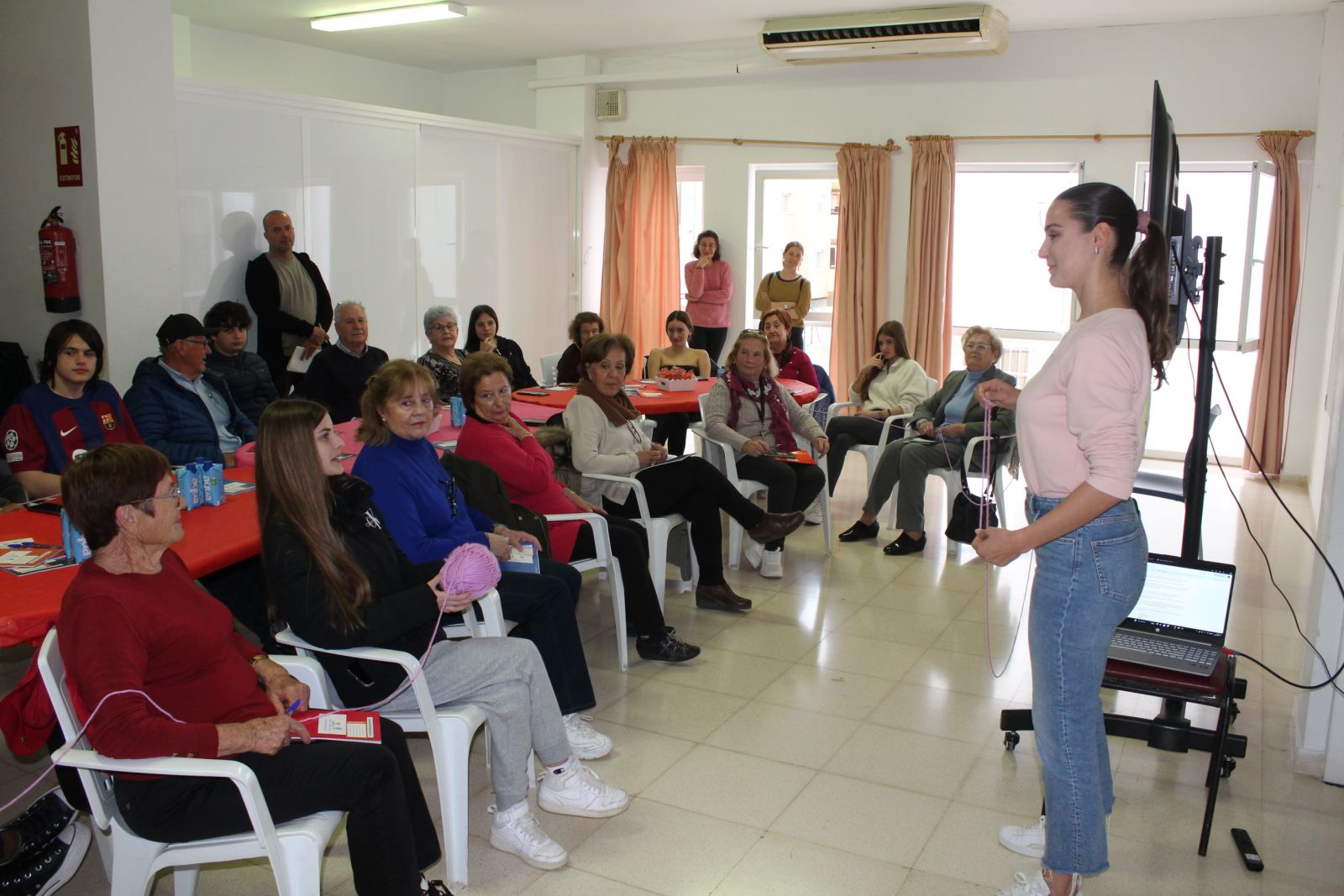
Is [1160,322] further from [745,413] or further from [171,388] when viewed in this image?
[171,388]

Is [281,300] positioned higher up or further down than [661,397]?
higher up

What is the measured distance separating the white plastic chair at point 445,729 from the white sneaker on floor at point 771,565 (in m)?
2.43

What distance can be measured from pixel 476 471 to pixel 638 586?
71 cm

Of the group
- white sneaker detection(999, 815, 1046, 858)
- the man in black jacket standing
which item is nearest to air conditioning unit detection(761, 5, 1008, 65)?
the man in black jacket standing

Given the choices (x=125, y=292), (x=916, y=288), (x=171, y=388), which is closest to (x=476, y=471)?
(x=171, y=388)

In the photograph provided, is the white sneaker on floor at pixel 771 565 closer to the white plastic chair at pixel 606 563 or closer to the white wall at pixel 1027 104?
the white plastic chair at pixel 606 563

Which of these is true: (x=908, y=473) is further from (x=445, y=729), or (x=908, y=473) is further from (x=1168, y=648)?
(x=445, y=729)

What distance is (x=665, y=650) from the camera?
3639mm

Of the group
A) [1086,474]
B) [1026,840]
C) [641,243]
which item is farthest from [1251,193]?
[1086,474]

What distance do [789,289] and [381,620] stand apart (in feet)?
20.3

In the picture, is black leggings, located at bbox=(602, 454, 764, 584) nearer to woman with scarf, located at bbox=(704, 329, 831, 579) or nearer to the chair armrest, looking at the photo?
the chair armrest

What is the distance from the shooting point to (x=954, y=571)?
482cm

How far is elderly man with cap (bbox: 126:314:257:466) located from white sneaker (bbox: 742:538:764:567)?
208 cm

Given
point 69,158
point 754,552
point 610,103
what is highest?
point 610,103
